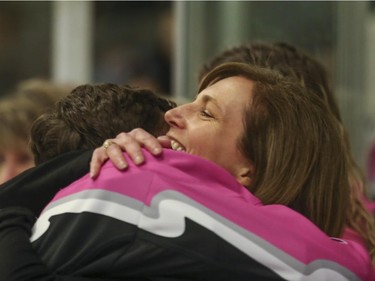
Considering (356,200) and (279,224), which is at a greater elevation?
(279,224)

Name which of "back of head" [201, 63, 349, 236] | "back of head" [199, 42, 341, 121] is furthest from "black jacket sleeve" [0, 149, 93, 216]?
"back of head" [199, 42, 341, 121]

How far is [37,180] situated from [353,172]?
754 millimetres

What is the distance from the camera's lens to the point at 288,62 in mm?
1825

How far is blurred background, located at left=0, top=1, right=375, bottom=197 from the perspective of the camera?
2715mm

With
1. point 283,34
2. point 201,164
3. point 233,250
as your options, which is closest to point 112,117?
point 201,164

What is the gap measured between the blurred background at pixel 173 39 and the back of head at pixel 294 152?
1.27 metres

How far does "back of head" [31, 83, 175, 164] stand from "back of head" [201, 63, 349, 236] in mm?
163

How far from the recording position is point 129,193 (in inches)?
46.3

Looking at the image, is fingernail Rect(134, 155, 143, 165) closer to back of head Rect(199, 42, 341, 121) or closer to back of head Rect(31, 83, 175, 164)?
back of head Rect(31, 83, 175, 164)

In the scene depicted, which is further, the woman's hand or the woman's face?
the woman's face

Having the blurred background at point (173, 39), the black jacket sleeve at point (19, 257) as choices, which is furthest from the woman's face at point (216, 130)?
the blurred background at point (173, 39)

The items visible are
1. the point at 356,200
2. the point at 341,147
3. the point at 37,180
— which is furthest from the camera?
the point at 356,200

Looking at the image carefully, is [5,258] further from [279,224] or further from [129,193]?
[279,224]

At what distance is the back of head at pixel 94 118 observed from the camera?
1.36m
